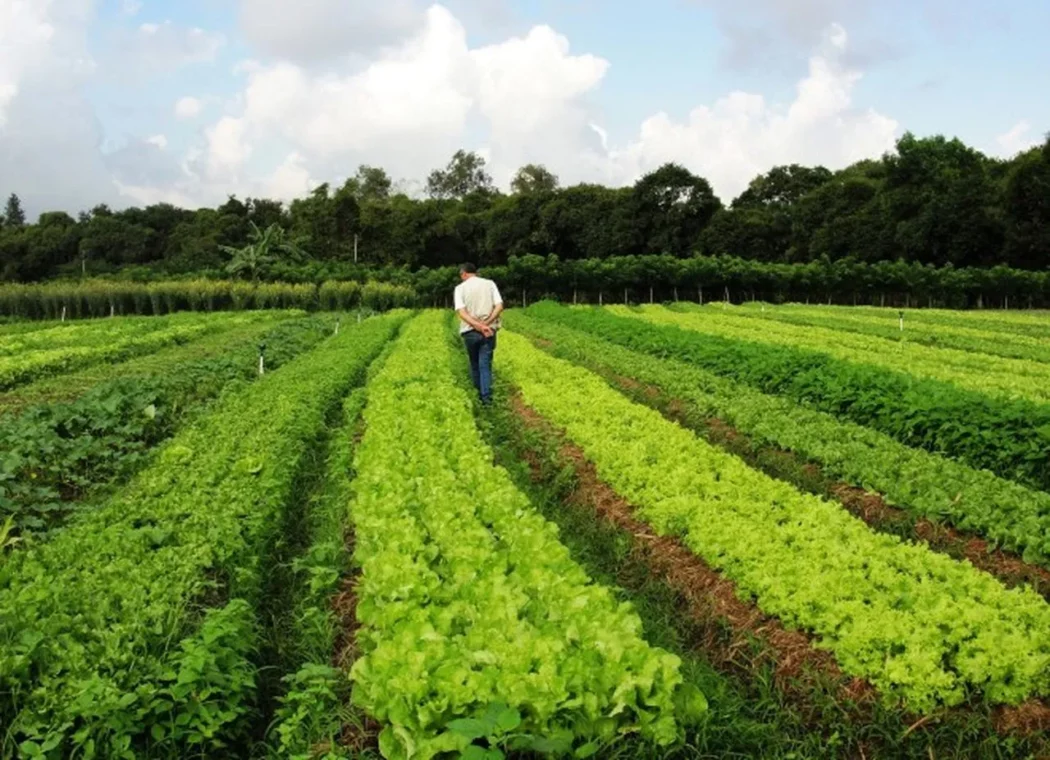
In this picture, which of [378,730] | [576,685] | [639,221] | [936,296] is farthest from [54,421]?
[639,221]

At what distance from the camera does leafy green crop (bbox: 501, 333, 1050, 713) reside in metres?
4.82

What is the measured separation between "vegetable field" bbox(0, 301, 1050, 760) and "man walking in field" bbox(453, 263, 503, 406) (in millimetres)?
905

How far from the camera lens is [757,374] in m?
16.5

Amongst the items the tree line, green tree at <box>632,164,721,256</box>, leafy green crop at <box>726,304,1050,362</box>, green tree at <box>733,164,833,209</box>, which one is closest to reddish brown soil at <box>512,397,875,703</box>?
leafy green crop at <box>726,304,1050,362</box>

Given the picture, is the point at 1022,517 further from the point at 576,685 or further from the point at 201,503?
the point at 201,503

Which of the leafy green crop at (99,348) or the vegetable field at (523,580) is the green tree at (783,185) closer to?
the leafy green crop at (99,348)

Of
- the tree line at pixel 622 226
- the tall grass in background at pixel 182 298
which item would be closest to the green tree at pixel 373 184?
the tree line at pixel 622 226

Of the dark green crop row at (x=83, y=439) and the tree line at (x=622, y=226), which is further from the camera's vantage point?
the tree line at (x=622, y=226)

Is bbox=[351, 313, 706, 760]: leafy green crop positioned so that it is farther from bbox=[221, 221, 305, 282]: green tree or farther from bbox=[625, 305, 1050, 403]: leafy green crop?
bbox=[221, 221, 305, 282]: green tree

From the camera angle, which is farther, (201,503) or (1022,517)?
(1022,517)

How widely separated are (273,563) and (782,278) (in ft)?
Result: 179

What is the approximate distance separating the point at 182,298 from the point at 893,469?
47498 millimetres

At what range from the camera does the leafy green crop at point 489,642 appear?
3824 millimetres

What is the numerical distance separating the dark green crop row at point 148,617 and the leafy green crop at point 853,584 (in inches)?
135
